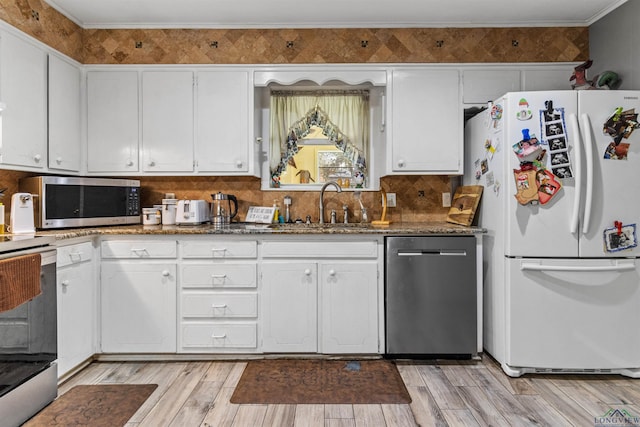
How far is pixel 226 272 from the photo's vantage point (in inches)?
108

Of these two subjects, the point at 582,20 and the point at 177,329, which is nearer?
the point at 177,329

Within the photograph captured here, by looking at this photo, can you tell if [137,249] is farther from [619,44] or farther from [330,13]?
[619,44]

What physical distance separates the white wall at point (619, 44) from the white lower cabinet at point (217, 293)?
2.81 meters

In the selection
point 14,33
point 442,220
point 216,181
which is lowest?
point 442,220

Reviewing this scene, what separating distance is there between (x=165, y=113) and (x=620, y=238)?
3220 millimetres

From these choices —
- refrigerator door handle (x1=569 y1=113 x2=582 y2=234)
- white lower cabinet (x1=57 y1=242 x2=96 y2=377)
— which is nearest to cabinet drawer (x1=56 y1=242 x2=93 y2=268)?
white lower cabinet (x1=57 y1=242 x2=96 y2=377)

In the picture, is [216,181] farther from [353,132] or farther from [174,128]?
[353,132]

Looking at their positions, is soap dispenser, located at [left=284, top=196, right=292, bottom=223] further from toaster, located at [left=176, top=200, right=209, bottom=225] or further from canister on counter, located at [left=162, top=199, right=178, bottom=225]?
canister on counter, located at [left=162, top=199, right=178, bottom=225]

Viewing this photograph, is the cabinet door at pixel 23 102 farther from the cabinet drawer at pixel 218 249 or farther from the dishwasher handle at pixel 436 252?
the dishwasher handle at pixel 436 252

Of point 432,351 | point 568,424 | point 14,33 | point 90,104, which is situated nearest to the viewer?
point 568,424

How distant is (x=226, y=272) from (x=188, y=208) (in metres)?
0.70

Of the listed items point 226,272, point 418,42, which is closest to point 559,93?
point 418,42

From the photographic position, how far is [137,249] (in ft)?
8.98

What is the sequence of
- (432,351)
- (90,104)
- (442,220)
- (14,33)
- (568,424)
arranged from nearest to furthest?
(568,424)
(14,33)
(432,351)
(90,104)
(442,220)
